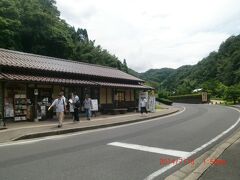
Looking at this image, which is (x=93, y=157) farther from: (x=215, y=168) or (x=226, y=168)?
(x=226, y=168)

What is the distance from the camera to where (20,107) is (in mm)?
18109

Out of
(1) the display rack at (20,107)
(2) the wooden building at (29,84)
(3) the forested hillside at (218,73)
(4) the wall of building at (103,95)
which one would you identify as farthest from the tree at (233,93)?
(1) the display rack at (20,107)

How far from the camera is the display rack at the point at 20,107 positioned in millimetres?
17812

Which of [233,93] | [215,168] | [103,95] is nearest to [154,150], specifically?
[215,168]

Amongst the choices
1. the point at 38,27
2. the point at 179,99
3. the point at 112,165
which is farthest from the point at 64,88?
the point at 179,99

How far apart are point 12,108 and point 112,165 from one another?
41.4 ft

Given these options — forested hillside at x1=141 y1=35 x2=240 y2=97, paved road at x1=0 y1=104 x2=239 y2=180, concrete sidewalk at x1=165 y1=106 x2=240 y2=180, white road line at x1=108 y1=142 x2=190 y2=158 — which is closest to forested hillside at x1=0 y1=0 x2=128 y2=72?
paved road at x1=0 y1=104 x2=239 y2=180

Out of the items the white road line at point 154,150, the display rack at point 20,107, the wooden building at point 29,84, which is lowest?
A: the white road line at point 154,150

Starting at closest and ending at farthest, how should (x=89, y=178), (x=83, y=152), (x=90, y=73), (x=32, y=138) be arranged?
(x=89, y=178) < (x=83, y=152) < (x=32, y=138) < (x=90, y=73)

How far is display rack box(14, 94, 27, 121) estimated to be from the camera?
58.4 ft

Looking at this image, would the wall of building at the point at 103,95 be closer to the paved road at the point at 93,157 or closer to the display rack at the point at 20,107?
the display rack at the point at 20,107

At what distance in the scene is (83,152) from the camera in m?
8.33

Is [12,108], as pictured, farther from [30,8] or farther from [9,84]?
[30,8]

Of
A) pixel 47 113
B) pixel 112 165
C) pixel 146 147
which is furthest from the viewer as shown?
pixel 47 113
